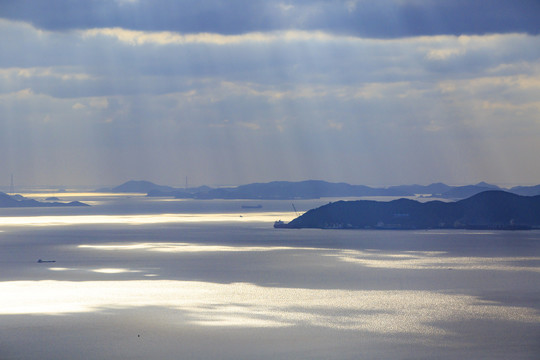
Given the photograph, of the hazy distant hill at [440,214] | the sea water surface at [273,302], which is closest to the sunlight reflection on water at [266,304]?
the sea water surface at [273,302]

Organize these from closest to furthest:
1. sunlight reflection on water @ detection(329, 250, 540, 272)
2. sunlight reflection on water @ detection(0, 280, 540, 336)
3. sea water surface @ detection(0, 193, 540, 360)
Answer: sea water surface @ detection(0, 193, 540, 360) < sunlight reflection on water @ detection(0, 280, 540, 336) < sunlight reflection on water @ detection(329, 250, 540, 272)

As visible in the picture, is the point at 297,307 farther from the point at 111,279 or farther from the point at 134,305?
the point at 111,279

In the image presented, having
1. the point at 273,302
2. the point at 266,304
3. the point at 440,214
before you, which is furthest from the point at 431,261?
the point at 440,214

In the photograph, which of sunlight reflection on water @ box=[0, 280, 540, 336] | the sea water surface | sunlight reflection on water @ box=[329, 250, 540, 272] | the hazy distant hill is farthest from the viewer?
the hazy distant hill

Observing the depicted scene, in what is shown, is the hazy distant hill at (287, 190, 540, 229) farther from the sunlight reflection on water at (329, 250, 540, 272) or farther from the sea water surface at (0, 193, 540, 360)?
the sunlight reflection on water at (329, 250, 540, 272)

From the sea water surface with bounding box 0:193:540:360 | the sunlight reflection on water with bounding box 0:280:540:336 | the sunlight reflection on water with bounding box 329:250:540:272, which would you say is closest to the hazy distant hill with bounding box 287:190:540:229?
the sea water surface with bounding box 0:193:540:360
